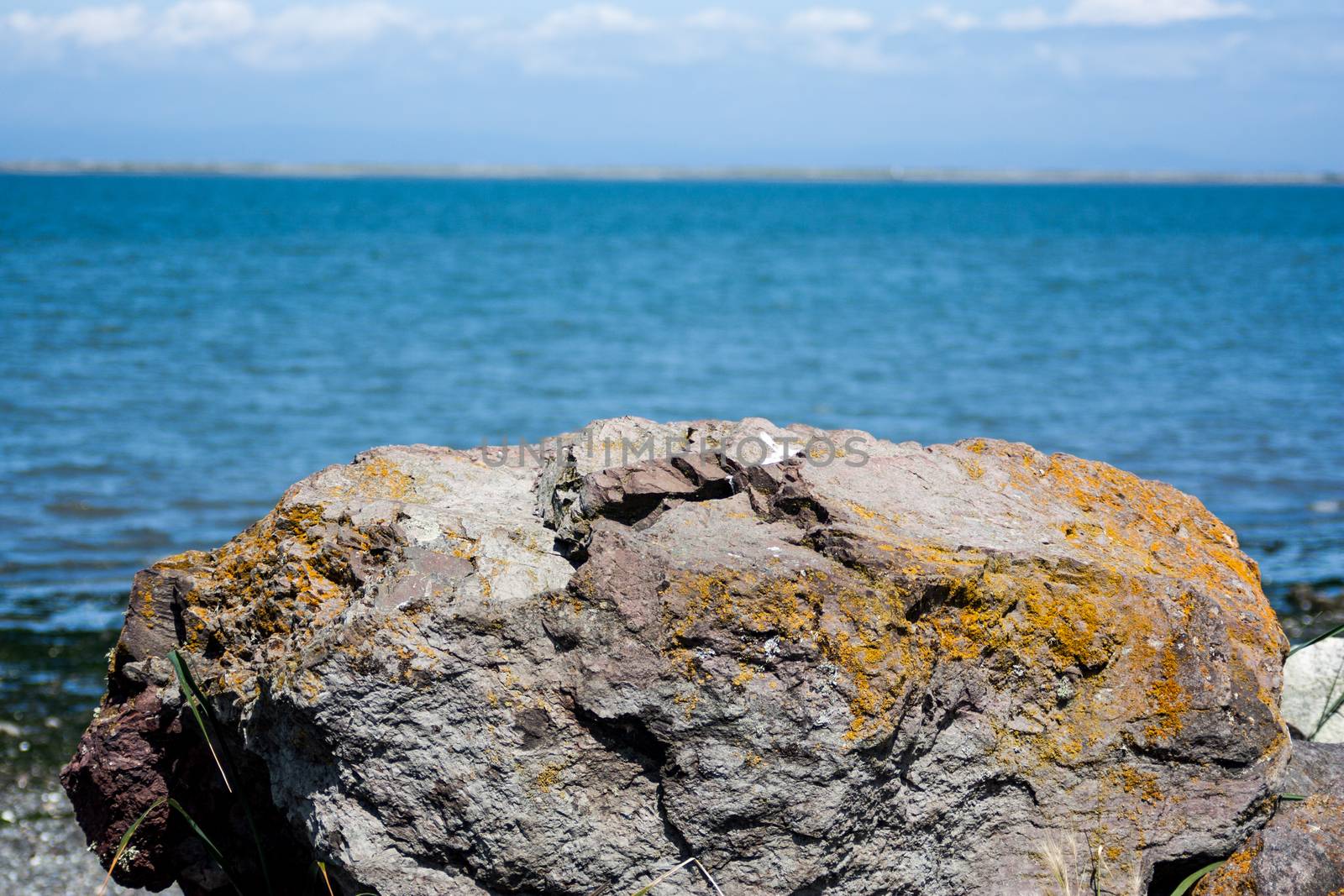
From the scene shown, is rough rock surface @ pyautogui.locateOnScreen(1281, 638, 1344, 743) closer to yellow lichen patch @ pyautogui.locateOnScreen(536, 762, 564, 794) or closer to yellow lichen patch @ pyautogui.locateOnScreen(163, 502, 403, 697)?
yellow lichen patch @ pyautogui.locateOnScreen(536, 762, 564, 794)

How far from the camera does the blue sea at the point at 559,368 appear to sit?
1216 centimetres

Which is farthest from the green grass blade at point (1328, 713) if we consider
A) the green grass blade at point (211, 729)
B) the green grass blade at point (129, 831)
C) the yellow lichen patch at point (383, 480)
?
the green grass blade at point (129, 831)

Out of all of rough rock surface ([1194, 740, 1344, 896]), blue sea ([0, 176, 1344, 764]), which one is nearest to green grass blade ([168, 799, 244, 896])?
rough rock surface ([1194, 740, 1344, 896])

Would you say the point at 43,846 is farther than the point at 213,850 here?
Yes

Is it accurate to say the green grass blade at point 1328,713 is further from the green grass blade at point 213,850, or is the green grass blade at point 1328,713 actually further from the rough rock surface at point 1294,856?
the green grass blade at point 213,850

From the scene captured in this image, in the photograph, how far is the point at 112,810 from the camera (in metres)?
3.88

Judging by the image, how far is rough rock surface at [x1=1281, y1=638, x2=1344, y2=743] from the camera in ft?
16.2

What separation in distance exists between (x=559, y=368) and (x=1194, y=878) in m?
20.9

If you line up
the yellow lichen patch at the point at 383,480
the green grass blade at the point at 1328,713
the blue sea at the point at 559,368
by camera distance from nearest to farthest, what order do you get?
1. the yellow lichen patch at the point at 383,480
2. the green grass blade at the point at 1328,713
3. the blue sea at the point at 559,368

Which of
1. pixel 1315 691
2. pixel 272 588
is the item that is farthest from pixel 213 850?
pixel 1315 691

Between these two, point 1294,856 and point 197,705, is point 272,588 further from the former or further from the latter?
point 1294,856

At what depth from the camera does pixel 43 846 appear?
613 centimetres

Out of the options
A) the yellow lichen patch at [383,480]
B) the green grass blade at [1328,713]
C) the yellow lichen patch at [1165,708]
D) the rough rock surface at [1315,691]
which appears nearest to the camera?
the yellow lichen patch at [1165,708]

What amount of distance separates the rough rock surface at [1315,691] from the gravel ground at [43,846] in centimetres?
533
